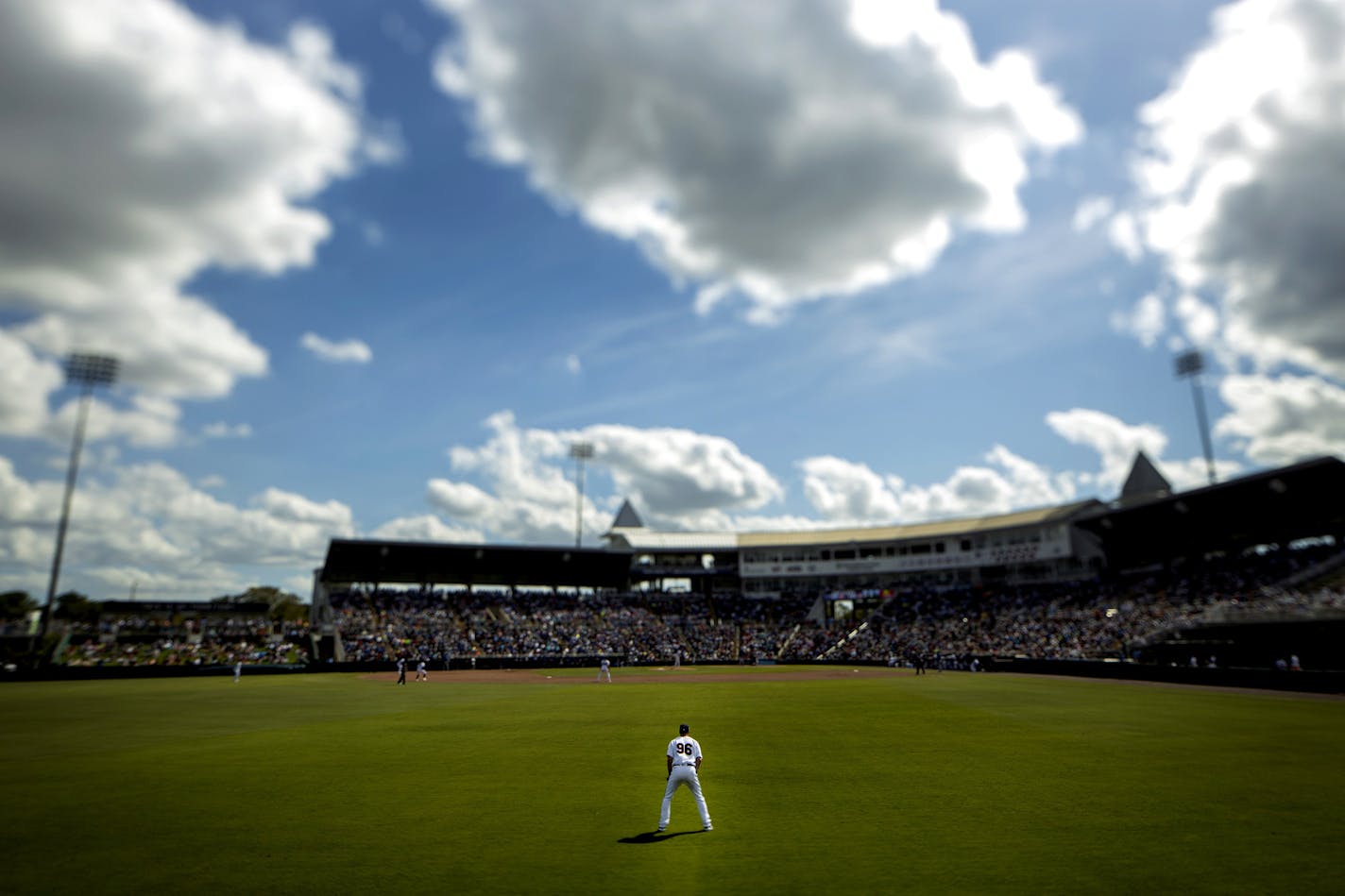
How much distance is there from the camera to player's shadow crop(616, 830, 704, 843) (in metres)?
10.4

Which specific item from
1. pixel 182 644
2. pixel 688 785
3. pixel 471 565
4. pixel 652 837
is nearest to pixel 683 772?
pixel 688 785

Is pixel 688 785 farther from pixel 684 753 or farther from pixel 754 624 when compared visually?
pixel 754 624

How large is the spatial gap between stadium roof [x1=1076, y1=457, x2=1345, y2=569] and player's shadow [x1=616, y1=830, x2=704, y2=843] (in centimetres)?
5641

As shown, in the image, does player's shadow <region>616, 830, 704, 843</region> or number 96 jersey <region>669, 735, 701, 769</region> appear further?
number 96 jersey <region>669, 735, 701, 769</region>

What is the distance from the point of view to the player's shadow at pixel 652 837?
1036 cm

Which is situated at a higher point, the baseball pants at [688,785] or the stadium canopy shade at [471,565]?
the stadium canopy shade at [471,565]

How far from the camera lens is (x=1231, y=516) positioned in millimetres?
58562

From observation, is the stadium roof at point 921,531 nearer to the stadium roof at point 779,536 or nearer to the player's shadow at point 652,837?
the stadium roof at point 779,536

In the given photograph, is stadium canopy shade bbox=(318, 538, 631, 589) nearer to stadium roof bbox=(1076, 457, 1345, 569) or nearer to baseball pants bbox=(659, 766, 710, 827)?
stadium roof bbox=(1076, 457, 1345, 569)

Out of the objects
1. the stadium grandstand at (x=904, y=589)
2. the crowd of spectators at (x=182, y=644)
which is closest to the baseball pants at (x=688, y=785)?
the stadium grandstand at (x=904, y=589)

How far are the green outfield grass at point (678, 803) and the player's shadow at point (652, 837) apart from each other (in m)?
0.05

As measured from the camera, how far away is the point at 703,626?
76.9 meters

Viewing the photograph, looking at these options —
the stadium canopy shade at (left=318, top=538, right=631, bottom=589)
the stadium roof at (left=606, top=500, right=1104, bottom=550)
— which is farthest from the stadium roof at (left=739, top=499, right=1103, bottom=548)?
the stadium canopy shade at (left=318, top=538, right=631, bottom=589)

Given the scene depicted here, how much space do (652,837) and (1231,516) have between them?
65.9 meters
